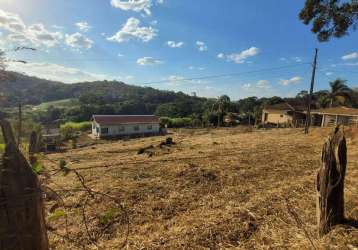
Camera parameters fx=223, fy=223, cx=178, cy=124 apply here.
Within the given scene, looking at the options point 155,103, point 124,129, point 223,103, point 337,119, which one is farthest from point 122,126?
point 155,103

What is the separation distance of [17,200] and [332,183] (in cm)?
304

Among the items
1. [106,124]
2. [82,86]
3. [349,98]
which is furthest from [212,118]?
[82,86]

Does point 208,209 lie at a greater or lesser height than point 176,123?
greater

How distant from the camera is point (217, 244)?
263 cm

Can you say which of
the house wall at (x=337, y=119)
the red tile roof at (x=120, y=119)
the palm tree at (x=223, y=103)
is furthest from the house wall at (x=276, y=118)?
the red tile roof at (x=120, y=119)

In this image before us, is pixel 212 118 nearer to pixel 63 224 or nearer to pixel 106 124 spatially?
pixel 106 124

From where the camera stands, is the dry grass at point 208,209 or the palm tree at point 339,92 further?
the palm tree at point 339,92

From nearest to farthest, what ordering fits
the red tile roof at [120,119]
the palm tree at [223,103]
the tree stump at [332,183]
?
the tree stump at [332,183] < the red tile roof at [120,119] < the palm tree at [223,103]

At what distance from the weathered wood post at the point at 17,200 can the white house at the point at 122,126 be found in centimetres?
2999

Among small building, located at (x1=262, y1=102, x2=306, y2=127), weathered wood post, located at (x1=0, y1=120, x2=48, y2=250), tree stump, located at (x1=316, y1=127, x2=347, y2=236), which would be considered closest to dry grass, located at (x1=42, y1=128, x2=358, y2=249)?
tree stump, located at (x1=316, y1=127, x2=347, y2=236)

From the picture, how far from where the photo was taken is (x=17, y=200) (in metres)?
1.23

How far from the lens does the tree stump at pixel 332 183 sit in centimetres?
261

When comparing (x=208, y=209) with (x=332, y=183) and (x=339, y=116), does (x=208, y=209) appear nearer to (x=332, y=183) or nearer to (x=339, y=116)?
(x=332, y=183)

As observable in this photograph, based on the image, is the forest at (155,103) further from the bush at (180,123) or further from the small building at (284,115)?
the small building at (284,115)
